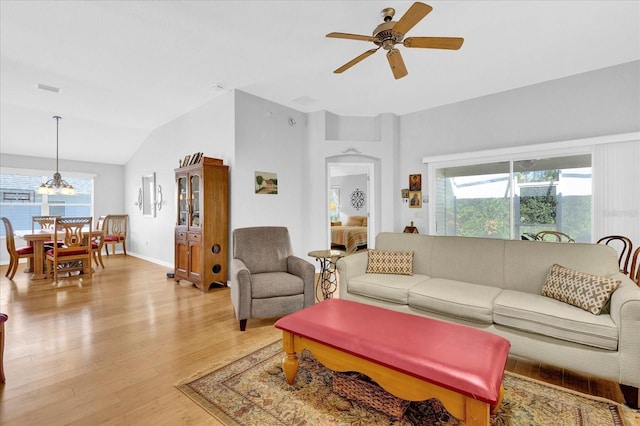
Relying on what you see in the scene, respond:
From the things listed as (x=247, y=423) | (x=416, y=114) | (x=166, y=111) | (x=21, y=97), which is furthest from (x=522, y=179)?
(x=21, y=97)

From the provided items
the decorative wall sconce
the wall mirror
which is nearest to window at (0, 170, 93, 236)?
the decorative wall sconce

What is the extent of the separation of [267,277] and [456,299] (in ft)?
5.96

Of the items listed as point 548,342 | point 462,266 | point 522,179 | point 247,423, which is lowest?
point 247,423

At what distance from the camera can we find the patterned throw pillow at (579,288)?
6.50ft

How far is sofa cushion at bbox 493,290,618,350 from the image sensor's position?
1839 millimetres

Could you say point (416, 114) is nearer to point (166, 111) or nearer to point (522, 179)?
point (522, 179)

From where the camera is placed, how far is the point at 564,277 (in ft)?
7.45

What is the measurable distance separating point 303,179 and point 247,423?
14.0ft

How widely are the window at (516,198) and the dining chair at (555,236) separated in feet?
0.34

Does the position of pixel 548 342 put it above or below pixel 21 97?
below

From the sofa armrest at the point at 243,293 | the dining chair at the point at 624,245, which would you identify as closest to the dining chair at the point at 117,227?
the sofa armrest at the point at 243,293

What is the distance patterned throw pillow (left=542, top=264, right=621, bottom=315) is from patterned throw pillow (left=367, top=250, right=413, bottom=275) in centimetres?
117

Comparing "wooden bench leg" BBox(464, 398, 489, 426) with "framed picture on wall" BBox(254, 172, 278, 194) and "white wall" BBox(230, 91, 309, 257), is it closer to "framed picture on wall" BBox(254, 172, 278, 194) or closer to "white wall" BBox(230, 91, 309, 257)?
"white wall" BBox(230, 91, 309, 257)

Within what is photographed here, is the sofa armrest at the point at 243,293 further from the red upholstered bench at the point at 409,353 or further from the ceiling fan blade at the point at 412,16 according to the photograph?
the ceiling fan blade at the point at 412,16
